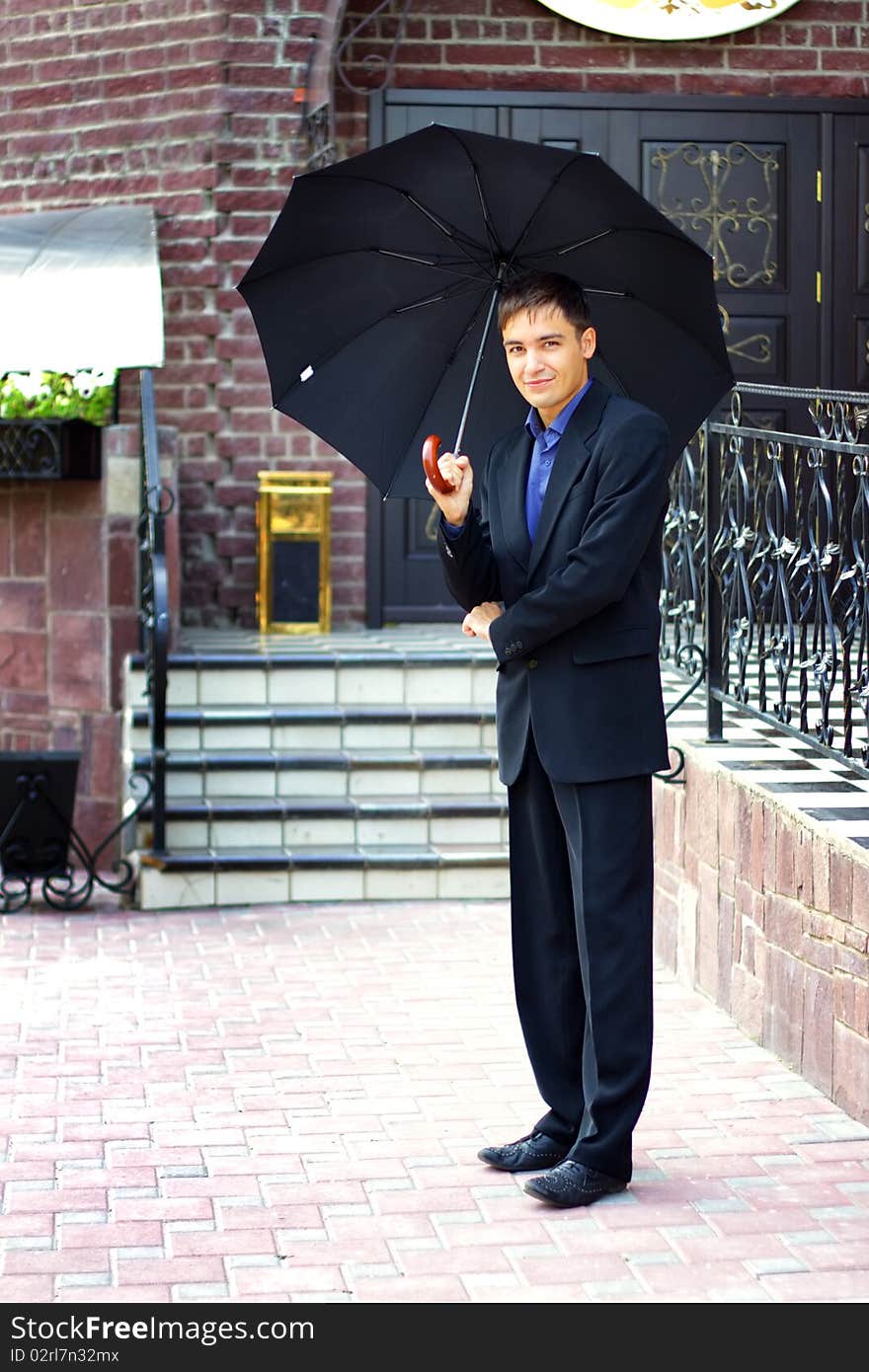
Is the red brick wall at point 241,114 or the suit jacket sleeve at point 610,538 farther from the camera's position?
the red brick wall at point 241,114

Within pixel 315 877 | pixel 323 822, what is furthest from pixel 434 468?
pixel 323 822

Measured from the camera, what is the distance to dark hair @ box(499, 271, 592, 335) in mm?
4082

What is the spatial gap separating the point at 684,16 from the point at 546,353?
259 inches

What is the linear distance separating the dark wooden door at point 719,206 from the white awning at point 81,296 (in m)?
1.49

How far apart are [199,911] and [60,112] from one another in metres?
4.85

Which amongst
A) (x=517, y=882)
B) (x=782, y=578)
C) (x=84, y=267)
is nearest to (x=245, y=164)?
(x=84, y=267)

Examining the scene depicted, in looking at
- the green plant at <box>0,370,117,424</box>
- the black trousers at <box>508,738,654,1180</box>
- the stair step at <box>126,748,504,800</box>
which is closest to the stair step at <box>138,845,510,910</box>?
the stair step at <box>126,748,504,800</box>

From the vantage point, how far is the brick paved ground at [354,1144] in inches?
152

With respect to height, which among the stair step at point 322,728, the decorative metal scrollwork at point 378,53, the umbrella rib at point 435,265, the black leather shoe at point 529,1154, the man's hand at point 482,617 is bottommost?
the black leather shoe at point 529,1154

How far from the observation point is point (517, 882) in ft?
14.4

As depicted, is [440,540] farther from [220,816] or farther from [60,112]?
[60,112]

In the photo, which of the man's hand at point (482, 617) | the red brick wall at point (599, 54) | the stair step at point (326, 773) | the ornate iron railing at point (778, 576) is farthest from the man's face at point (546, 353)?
the red brick wall at point (599, 54)

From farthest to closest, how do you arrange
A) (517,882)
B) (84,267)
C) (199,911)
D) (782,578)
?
1. (84,267)
2. (199,911)
3. (782,578)
4. (517,882)

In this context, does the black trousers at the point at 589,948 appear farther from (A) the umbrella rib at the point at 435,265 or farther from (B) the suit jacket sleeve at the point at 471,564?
(A) the umbrella rib at the point at 435,265
